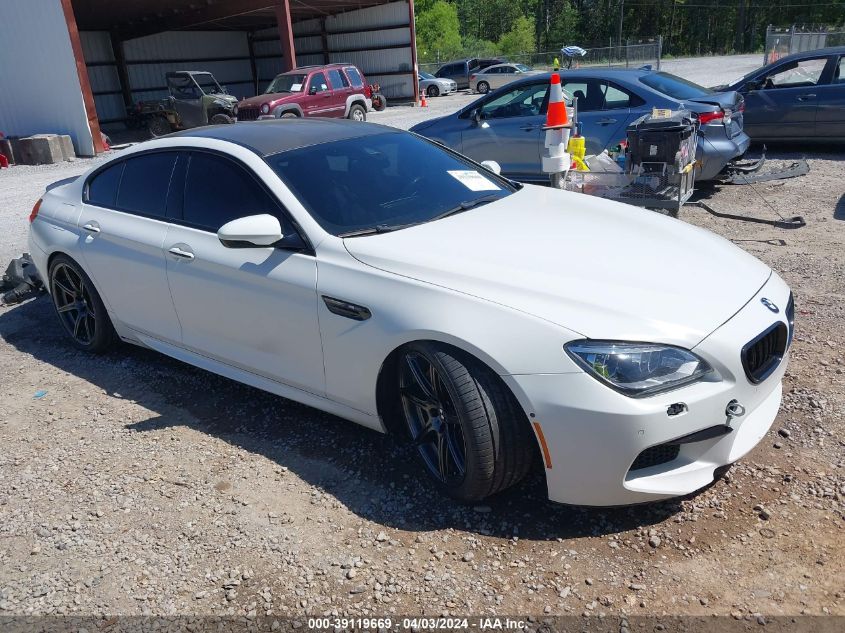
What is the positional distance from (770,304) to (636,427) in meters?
0.95

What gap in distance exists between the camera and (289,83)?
2038 centimetres

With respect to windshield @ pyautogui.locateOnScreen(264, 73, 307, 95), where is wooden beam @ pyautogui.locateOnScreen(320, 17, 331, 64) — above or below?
above

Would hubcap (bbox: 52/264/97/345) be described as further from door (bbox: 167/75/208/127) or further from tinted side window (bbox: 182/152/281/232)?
door (bbox: 167/75/208/127)

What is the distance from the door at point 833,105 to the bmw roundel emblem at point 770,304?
918cm

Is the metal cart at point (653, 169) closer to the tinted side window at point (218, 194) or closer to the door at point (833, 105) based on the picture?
the tinted side window at point (218, 194)

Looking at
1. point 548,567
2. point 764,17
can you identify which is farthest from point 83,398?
point 764,17

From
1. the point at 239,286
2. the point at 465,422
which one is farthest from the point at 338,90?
the point at 465,422

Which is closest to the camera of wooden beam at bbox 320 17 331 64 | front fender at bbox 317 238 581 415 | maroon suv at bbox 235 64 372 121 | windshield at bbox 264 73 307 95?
front fender at bbox 317 238 581 415

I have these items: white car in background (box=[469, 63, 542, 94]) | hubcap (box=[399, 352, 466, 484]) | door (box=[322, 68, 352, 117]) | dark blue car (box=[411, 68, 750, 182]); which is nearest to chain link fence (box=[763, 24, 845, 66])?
white car in background (box=[469, 63, 542, 94])

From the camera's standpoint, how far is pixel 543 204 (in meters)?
3.91

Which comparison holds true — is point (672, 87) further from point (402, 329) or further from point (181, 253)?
point (402, 329)

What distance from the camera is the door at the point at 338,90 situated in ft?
68.6

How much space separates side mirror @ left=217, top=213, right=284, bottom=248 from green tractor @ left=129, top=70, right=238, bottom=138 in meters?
18.4

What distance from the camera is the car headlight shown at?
2.53 m
